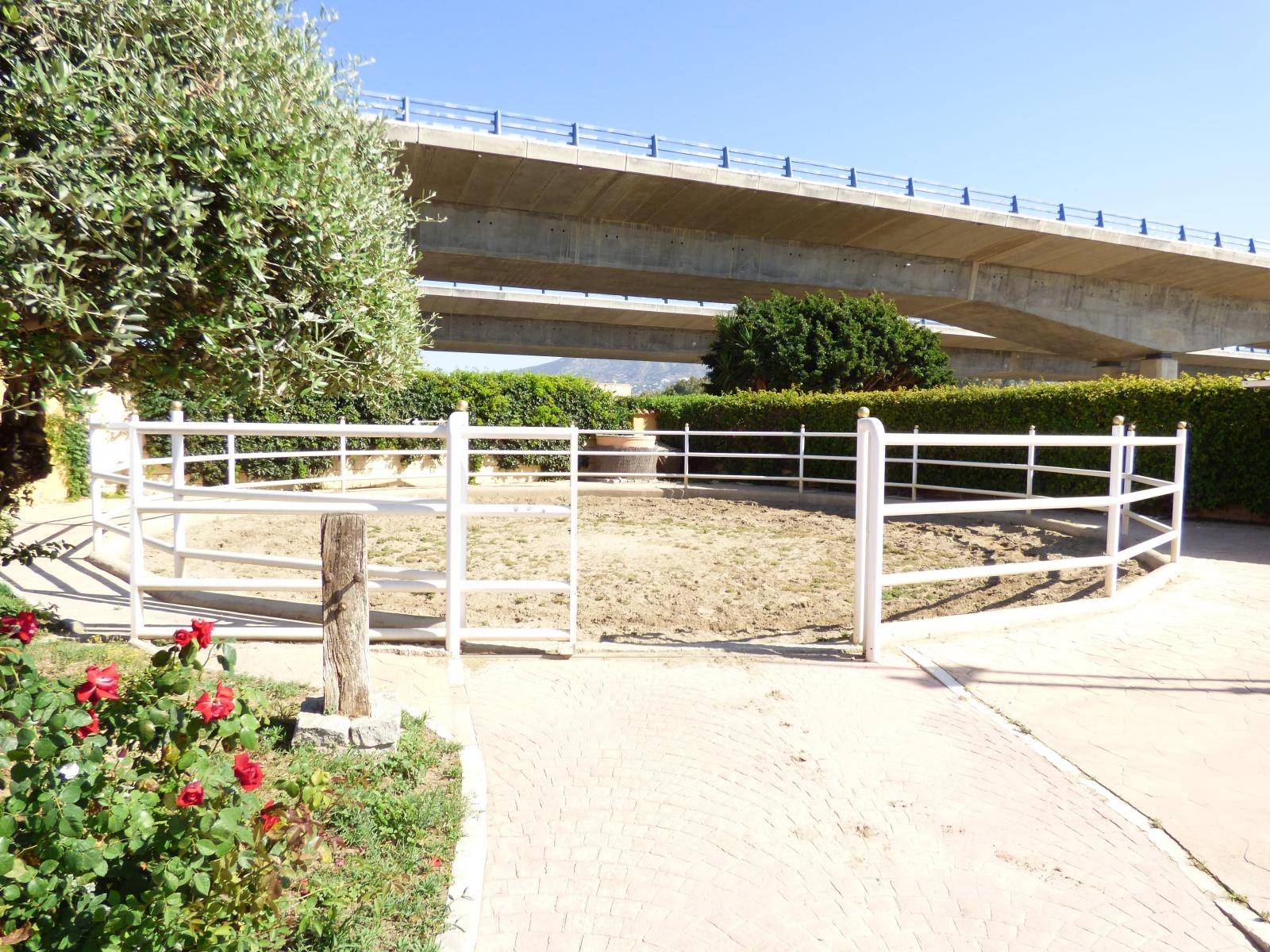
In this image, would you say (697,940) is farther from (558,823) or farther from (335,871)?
(335,871)

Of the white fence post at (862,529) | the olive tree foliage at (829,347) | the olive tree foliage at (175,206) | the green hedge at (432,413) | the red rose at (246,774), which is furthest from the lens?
the olive tree foliage at (829,347)

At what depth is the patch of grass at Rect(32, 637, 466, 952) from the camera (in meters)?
1.93

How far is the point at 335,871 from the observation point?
7.12ft

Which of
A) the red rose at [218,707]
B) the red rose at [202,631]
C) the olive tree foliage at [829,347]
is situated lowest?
the red rose at [218,707]

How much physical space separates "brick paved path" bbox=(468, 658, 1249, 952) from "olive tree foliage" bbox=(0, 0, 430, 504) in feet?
6.42

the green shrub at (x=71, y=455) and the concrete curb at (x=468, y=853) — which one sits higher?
the green shrub at (x=71, y=455)

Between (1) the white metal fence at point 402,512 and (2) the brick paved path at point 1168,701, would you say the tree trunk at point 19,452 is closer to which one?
(1) the white metal fence at point 402,512

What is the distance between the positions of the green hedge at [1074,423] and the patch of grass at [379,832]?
36.4 feet

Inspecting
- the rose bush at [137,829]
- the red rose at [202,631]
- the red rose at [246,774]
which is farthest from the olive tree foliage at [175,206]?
the red rose at [246,774]

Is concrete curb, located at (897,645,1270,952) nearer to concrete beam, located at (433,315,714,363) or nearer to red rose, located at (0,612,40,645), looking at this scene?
red rose, located at (0,612,40,645)

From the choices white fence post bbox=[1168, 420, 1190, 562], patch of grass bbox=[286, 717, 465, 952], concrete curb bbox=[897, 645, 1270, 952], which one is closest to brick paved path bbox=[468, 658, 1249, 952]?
concrete curb bbox=[897, 645, 1270, 952]

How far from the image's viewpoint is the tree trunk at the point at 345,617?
9.95 ft

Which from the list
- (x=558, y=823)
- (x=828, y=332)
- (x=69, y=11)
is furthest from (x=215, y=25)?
(x=828, y=332)

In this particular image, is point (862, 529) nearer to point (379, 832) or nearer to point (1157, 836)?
point (1157, 836)
